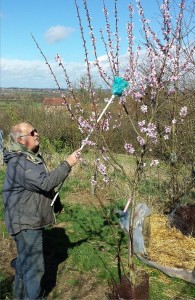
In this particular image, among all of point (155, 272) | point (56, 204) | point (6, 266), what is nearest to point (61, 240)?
point (6, 266)

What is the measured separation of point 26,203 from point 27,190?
0.37 feet

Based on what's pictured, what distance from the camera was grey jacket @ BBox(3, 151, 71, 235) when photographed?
10.0ft

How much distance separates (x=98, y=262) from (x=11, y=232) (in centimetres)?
184

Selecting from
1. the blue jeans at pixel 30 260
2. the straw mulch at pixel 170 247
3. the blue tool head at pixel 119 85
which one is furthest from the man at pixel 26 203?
the straw mulch at pixel 170 247

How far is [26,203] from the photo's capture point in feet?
10.4

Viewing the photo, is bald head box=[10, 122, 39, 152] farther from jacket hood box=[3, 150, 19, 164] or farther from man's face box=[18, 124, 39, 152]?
jacket hood box=[3, 150, 19, 164]

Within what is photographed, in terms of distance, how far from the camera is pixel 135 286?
10.9 ft

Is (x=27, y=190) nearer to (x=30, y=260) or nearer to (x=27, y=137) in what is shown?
(x=27, y=137)

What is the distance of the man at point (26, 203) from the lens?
10.2 ft

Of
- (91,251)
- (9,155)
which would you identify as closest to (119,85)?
(9,155)

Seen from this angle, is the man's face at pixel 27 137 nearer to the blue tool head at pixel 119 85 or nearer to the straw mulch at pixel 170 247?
the blue tool head at pixel 119 85

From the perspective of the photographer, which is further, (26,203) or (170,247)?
(170,247)

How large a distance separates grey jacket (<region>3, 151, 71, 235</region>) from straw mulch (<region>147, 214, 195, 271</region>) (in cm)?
208

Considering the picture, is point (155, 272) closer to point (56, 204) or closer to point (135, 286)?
point (135, 286)
